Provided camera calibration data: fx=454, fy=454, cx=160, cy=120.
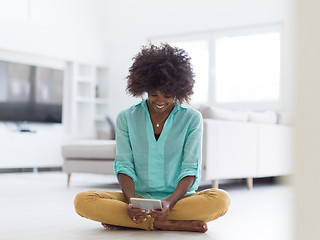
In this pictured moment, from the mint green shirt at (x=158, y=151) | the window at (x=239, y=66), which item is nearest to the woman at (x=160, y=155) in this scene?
the mint green shirt at (x=158, y=151)

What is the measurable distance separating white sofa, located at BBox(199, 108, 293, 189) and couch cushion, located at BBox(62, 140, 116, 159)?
3.34 ft

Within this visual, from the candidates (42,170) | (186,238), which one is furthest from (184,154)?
(42,170)

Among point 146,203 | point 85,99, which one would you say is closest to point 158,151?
point 146,203

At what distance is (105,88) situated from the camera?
8258 millimetres

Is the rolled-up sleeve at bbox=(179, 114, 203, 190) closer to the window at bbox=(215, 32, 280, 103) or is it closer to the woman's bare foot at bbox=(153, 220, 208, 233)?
the woman's bare foot at bbox=(153, 220, 208, 233)

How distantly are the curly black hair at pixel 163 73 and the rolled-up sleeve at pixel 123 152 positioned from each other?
19 cm

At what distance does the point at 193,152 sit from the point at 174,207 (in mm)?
248

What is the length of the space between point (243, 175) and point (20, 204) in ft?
6.51

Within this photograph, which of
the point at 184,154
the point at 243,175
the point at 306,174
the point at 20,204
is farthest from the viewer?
the point at 243,175

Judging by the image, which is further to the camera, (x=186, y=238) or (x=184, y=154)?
(x=184, y=154)

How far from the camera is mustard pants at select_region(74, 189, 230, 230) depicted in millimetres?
1923

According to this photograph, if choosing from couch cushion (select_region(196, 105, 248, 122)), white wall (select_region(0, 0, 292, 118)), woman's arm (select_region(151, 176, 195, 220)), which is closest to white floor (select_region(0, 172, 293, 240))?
woman's arm (select_region(151, 176, 195, 220))

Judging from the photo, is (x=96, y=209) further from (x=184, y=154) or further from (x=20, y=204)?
(x=20, y=204)

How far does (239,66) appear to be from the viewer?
282 inches
